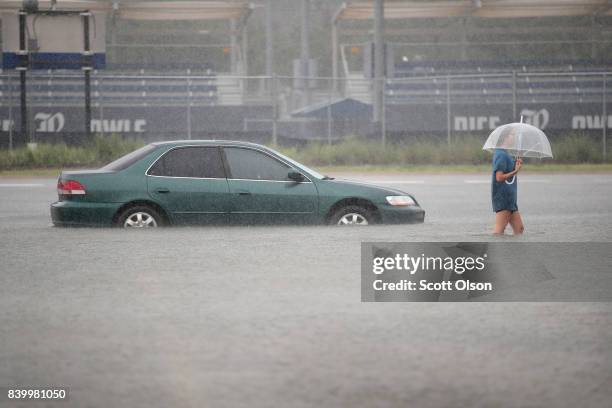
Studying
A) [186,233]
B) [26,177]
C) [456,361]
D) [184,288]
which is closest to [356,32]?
[26,177]

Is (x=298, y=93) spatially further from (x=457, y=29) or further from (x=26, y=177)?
(x=26, y=177)

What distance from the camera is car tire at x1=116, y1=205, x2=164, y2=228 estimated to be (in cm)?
1448

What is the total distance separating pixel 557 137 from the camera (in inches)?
1282

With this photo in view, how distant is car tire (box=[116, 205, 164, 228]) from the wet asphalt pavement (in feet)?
2.27

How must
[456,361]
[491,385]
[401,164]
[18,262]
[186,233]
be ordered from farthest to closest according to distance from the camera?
[401,164]
[186,233]
[18,262]
[456,361]
[491,385]

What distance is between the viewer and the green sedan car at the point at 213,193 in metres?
14.4

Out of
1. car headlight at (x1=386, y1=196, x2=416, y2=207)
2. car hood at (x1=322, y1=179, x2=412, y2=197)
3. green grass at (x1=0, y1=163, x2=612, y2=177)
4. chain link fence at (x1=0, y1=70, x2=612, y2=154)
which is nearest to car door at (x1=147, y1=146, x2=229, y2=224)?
car hood at (x1=322, y1=179, x2=412, y2=197)

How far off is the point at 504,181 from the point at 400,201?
5.64 ft

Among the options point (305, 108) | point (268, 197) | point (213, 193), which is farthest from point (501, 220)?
point (305, 108)

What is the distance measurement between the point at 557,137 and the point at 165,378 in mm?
27109

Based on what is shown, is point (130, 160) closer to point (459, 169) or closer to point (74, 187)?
point (74, 187)

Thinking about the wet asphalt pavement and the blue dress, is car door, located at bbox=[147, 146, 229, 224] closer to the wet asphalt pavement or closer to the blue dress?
the wet asphalt pavement

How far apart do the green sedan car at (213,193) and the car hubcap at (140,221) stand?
0.04 ft

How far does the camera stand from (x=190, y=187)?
14.6m
